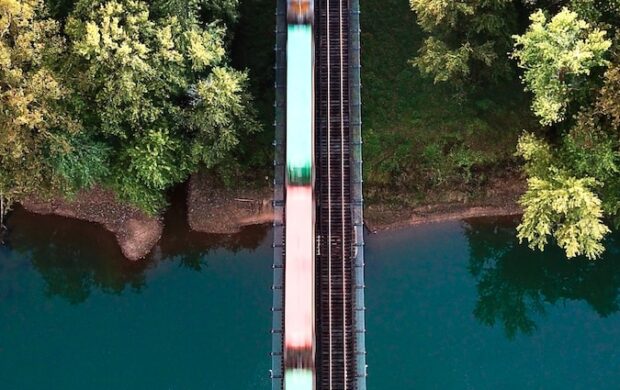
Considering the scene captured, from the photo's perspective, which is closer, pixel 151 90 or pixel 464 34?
pixel 151 90

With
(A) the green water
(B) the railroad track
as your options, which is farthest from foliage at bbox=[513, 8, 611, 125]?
(A) the green water

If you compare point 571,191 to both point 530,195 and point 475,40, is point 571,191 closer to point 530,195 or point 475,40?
point 530,195

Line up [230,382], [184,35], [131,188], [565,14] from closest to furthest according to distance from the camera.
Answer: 1. [565,14]
2. [184,35]
3. [131,188]
4. [230,382]

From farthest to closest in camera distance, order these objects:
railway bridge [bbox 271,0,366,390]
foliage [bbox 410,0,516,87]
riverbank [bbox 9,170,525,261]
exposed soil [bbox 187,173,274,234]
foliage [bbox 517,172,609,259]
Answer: exposed soil [bbox 187,173,274,234] < riverbank [bbox 9,170,525,261] < railway bridge [bbox 271,0,366,390] < foliage [bbox 410,0,516,87] < foliage [bbox 517,172,609,259]

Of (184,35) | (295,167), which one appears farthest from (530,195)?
(184,35)

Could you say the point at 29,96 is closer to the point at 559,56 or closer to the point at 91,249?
the point at 91,249

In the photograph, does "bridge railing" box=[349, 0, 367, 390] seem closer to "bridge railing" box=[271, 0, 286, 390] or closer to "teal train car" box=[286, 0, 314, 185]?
"teal train car" box=[286, 0, 314, 185]

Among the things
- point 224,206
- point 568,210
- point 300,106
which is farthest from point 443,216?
point 224,206
